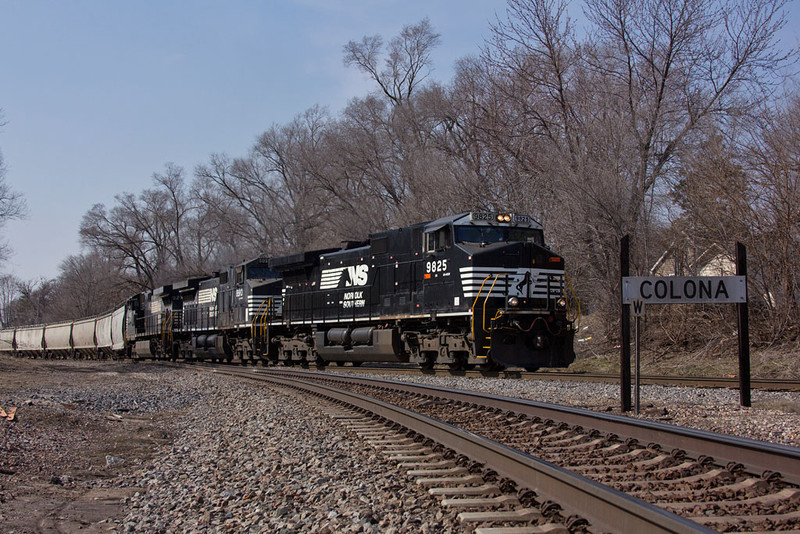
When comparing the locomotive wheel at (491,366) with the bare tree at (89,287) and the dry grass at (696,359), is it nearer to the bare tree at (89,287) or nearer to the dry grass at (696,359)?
the dry grass at (696,359)

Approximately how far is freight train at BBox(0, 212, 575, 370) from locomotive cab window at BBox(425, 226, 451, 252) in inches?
Answer: 0.9

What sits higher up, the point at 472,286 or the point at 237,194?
the point at 237,194

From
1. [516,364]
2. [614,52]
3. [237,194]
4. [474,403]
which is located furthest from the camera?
[237,194]

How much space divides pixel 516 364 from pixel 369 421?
632cm

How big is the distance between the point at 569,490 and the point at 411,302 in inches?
490

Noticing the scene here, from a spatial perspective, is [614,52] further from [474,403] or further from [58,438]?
[58,438]

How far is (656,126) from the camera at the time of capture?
20875mm

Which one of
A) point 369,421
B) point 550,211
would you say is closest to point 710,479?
point 369,421

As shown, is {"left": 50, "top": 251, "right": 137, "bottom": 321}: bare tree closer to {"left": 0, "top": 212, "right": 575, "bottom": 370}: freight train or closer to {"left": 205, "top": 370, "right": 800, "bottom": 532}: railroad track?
{"left": 0, "top": 212, "right": 575, "bottom": 370}: freight train

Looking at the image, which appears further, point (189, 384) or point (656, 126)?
point (656, 126)

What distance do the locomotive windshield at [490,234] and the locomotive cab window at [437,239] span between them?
31 cm

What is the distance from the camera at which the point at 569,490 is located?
406 centimetres

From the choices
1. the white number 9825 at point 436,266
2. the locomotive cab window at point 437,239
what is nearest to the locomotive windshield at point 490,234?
the locomotive cab window at point 437,239

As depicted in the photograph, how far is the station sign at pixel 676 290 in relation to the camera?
30.6 ft
